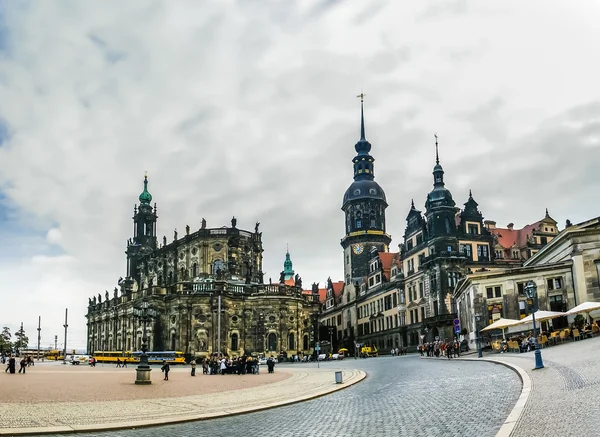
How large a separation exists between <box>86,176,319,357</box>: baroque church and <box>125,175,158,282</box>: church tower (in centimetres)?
1293

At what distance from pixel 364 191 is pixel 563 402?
93659 millimetres

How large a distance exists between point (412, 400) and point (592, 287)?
30329mm

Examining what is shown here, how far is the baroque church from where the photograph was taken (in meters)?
88.4

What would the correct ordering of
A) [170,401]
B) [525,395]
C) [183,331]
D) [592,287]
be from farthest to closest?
[183,331]
[592,287]
[170,401]
[525,395]

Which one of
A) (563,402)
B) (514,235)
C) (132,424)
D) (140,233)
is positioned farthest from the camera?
(140,233)

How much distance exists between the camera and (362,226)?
105750 millimetres

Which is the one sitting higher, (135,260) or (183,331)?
(135,260)

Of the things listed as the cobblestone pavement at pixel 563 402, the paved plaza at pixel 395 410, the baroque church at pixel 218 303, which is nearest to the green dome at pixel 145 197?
the baroque church at pixel 218 303

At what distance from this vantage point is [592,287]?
44469 millimetres

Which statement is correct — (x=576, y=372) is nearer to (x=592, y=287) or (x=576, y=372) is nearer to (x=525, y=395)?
(x=525, y=395)

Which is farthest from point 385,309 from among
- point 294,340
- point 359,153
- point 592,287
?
point 592,287

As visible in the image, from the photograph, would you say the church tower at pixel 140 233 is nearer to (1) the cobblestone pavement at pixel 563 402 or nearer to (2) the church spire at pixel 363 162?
(2) the church spire at pixel 363 162

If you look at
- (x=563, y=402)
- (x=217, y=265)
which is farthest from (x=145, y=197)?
(x=563, y=402)

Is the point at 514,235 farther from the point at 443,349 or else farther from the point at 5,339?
the point at 5,339
